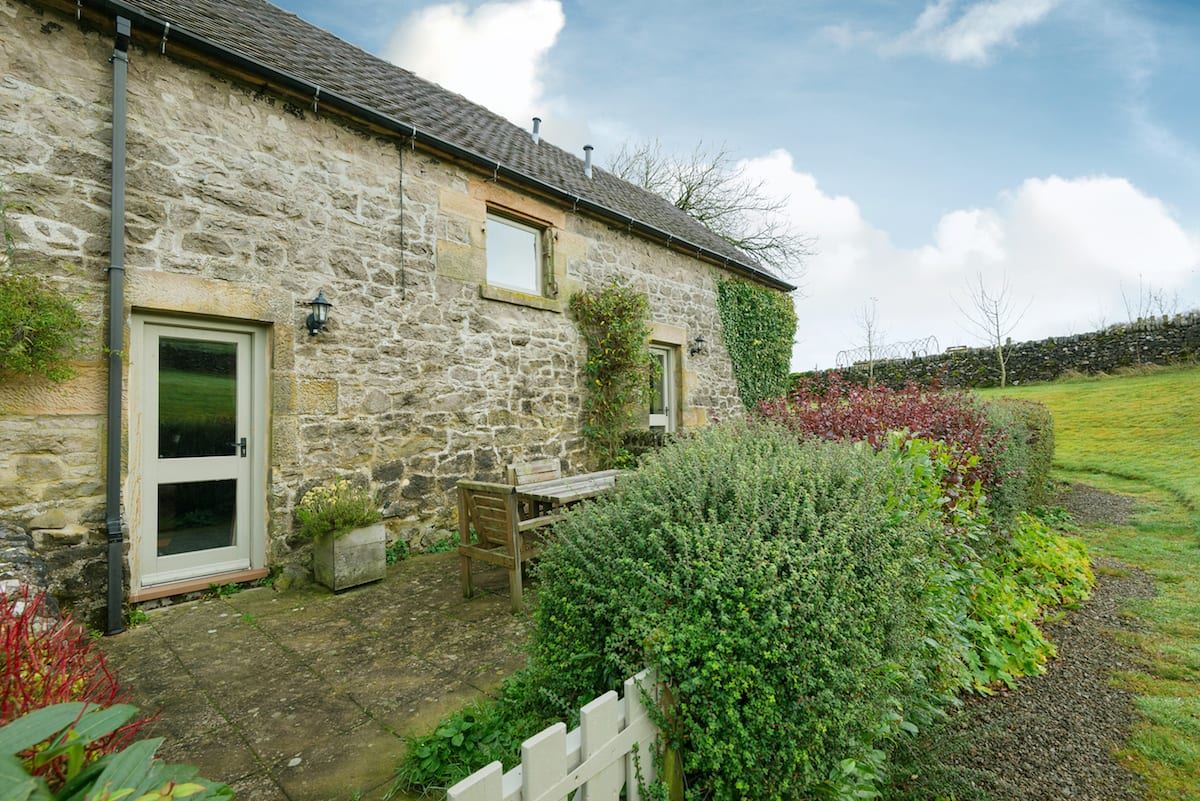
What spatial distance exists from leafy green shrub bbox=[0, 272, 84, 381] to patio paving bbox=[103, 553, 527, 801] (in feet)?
6.02

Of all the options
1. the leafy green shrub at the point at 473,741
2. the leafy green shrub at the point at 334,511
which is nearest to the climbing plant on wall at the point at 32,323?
the leafy green shrub at the point at 334,511

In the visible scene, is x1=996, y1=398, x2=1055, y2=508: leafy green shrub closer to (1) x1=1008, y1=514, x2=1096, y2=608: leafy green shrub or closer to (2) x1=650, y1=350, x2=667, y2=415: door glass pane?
(1) x1=1008, y1=514, x2=1096, y2=608: leafy green shrub

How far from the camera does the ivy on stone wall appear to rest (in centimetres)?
1031

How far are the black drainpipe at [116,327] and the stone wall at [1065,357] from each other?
1660cm

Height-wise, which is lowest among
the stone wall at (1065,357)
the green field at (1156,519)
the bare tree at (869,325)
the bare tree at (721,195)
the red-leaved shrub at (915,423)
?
the green field at (1156,519)

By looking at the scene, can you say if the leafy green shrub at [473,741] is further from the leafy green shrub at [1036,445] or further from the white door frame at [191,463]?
the leafy green shrub at [1036,445]

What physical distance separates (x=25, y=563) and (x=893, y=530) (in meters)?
4.59

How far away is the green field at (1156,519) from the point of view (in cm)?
258

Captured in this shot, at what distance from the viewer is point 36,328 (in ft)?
11.2

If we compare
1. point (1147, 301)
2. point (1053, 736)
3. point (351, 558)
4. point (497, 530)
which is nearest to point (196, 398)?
point (351, 558)

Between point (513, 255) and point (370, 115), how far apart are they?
2203 mm

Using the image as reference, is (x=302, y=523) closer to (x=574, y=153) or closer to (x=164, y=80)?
(x=164, y=80)

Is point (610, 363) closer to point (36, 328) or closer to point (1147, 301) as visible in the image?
point (36, 328)

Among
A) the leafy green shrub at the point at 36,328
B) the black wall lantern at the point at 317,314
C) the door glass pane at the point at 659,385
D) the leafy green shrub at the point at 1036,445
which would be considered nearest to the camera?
the leafy green shrub at the point at 36,328
